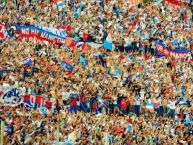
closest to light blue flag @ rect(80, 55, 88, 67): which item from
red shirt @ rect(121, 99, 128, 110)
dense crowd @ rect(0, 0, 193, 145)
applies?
dense crowd @ rect(0, 0, 193, 145)

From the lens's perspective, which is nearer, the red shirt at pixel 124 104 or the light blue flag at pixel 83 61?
the red shirt at pixel 124 104

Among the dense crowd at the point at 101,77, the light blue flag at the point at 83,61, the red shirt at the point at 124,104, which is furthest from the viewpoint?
the light blue flag at the point at 83,61

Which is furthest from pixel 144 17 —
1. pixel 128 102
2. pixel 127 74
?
pixel 128 102

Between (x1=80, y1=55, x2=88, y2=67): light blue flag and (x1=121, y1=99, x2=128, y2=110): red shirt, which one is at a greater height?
(x1=80, y1=55, x2=88, y2=67): light blue flag

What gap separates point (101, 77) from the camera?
1496 inches

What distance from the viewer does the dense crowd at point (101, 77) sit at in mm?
30703

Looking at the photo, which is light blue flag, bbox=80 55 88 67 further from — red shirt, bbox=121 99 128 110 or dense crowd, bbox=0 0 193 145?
red shirt, bbox=121 99 128 110

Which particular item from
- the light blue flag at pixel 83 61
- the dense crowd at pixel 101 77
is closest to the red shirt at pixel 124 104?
the dense crowd at pixel 101 77

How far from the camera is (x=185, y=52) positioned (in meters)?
46.8

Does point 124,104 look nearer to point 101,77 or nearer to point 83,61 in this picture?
point 101,77

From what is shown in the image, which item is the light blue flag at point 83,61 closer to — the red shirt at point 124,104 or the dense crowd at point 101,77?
the dense crowd at point 101,77

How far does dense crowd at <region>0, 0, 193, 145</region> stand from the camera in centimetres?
3070

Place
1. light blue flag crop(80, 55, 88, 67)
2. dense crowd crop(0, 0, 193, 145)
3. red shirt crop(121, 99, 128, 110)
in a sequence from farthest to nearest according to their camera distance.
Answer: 1. light blue flag crop(80, 55, 88, 67)
2. red shirt crop(121, 99, 128, 110)
3. dense crowd crop(0, 0, 193, 145)

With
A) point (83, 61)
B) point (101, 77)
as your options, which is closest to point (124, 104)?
point (101, 77)
